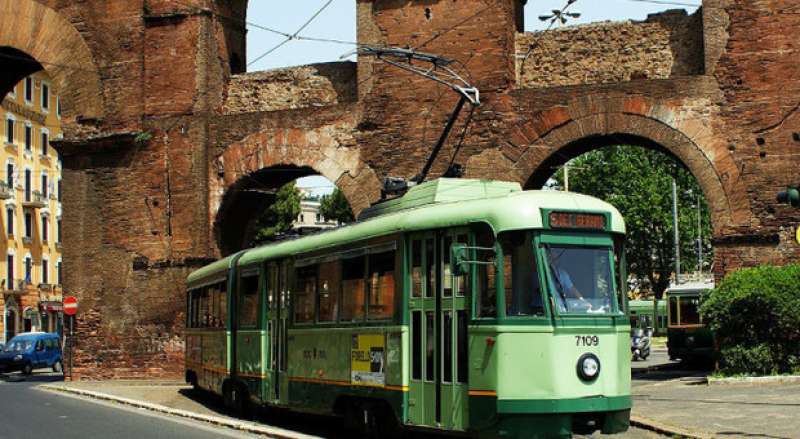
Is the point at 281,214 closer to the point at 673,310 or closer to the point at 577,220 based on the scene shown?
the point at 673,310

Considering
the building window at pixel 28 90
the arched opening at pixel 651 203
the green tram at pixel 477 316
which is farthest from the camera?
the building window at pixel 28 90

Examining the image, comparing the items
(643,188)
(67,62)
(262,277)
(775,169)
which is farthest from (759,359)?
(643,188)

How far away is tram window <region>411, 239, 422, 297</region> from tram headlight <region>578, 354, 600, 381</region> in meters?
1.83

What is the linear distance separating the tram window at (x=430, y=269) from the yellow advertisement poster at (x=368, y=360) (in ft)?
3.09

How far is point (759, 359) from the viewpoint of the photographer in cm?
1908

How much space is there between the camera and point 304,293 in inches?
564

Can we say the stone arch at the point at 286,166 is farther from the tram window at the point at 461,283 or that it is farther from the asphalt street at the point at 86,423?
the tram window at the point at 461,283

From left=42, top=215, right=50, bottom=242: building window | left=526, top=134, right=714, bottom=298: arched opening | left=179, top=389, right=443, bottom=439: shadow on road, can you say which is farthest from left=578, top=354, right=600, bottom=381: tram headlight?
left=42, top=215, right=50, bottom=242: building window

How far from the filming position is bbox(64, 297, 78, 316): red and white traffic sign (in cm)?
2577

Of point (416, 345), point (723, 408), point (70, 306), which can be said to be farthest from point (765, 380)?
point (70, 306)

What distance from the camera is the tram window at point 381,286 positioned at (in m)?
12.0

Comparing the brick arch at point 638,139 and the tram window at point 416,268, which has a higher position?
the brick arch at point 638,139

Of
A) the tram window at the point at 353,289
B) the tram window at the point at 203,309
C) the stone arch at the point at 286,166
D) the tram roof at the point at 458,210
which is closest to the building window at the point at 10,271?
the stone arch at the point at 286,166

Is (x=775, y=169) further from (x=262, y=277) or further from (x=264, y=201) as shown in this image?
(x=264, y=201)
